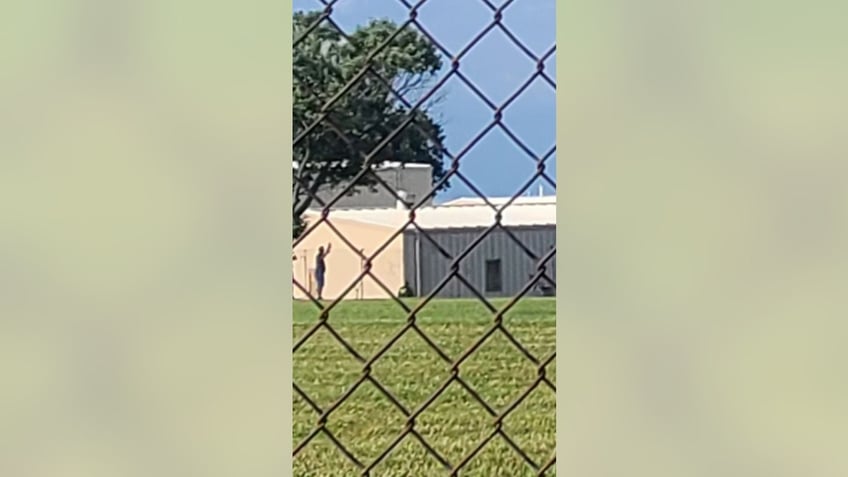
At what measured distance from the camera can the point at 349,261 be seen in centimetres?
79

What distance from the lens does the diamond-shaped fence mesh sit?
2.56ft

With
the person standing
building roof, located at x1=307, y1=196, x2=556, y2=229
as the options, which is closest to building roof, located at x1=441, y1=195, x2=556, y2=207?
building roof, located at x1=307, y1=196, x2=556, y2=229

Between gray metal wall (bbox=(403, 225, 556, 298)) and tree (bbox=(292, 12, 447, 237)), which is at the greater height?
tree (bbox=(292, 12, 447, 237))

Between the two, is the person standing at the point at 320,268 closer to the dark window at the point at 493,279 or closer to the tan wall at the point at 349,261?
the tan wall at the point at 349,261

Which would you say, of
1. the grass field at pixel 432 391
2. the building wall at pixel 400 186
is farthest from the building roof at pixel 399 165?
the grass field at pixel 432 391

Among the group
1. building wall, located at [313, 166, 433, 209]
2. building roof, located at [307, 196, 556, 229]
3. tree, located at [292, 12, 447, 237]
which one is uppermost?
tree, located at [292, 12, 447, 237]

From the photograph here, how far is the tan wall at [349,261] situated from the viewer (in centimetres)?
78

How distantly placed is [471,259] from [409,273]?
0.17ft

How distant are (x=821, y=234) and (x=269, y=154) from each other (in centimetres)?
41

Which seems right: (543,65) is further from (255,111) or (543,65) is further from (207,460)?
(207,460)

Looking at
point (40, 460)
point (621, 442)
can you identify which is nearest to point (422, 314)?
point (621, 442)

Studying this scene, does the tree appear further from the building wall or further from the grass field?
the grass field

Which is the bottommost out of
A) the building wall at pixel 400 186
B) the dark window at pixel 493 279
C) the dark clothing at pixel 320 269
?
the dark window at pixel 493 279

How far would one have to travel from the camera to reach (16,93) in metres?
0.69
